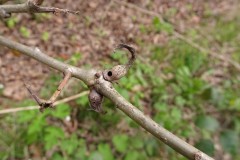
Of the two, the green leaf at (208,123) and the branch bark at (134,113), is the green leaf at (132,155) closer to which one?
the green leaf at (208,123)

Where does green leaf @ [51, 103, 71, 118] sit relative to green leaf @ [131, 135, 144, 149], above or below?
above

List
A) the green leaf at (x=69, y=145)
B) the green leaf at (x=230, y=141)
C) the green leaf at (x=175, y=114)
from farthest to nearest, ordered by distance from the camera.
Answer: the green leaf at (x=175, y=114)
the green leaf at (x=69, y=145)
the green leaf at (x=230, y=141)

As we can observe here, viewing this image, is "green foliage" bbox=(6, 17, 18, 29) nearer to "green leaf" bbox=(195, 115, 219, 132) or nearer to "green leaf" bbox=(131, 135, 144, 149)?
"green leaf" bbox=(131, 135, 144, 149)

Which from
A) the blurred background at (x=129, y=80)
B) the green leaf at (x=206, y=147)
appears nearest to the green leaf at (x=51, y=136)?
the blurred background at (x=129, y=80)

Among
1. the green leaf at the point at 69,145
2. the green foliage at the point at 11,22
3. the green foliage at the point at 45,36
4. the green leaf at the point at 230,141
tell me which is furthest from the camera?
the green foliage at the point at 45,36

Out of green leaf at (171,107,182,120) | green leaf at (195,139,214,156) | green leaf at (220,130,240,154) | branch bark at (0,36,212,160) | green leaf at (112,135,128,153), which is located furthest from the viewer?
green leaf at (171,107,182,120)

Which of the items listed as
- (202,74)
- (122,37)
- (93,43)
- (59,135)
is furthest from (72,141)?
(202,74)

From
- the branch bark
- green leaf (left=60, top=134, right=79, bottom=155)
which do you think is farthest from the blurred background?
the branch bark

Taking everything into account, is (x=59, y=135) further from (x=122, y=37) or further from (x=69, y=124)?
(x=122, y=37)

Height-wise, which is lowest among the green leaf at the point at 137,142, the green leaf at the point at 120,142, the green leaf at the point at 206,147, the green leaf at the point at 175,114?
the green leaf at the point at 120,142
